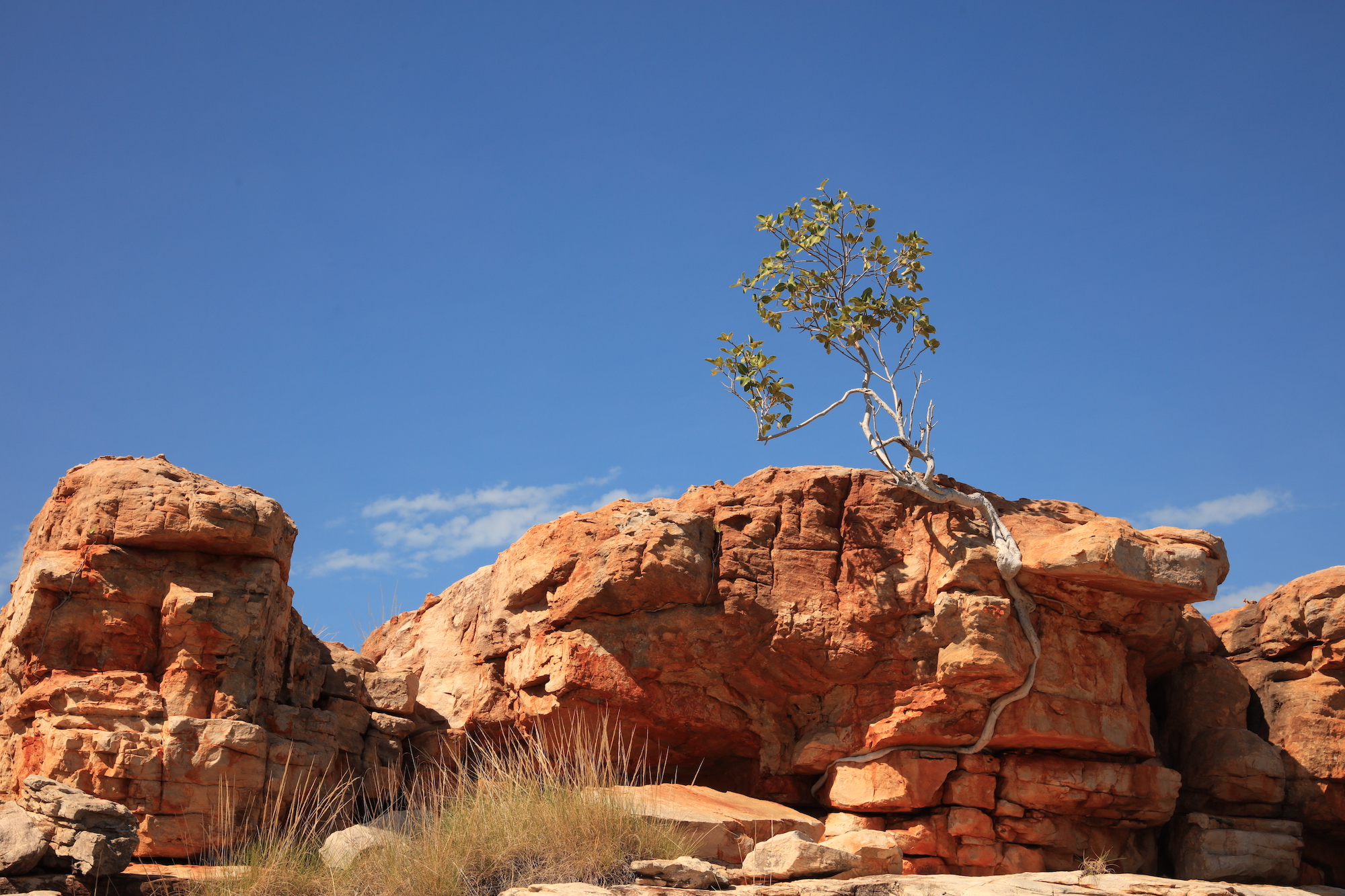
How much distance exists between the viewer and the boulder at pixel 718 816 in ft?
37.2

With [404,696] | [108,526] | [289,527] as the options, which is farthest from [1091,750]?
[108,526]

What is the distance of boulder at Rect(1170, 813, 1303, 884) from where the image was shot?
544 inches

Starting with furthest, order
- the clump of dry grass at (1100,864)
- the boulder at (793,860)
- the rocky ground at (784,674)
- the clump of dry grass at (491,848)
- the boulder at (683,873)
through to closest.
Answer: the clump of dry grass at (1100,864) → the rocky ground at (784,674) → the boulder at (793,860) → the boulder at (683,873) → the clump of dry grass at (491,848)

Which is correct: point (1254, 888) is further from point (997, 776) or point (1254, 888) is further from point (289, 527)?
point (289, 527)

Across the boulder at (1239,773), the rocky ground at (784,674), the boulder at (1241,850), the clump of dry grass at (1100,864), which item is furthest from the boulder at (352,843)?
the boulder at (1239,773)

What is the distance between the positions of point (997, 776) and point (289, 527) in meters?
9.23

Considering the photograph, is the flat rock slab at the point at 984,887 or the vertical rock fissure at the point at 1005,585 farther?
the vertical rock fissure at the point at 1005,585

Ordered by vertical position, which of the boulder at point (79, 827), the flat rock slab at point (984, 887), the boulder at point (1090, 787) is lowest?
the flat rock slab at point (984, 887)

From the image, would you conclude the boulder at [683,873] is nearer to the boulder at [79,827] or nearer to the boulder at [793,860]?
the boulder at [793,860]

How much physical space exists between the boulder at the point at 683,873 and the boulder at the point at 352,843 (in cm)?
237

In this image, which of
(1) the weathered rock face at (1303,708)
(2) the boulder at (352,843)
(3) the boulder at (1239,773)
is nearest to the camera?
(2) the boulder at (352,843)

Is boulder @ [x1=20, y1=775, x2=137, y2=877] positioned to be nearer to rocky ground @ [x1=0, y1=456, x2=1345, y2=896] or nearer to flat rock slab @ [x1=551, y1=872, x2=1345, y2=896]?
rocky ground @ [x1=0, y1=456, x2=1345, y2=896]

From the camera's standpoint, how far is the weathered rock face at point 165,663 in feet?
36.6

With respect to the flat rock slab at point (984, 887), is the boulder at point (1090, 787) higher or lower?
higher
